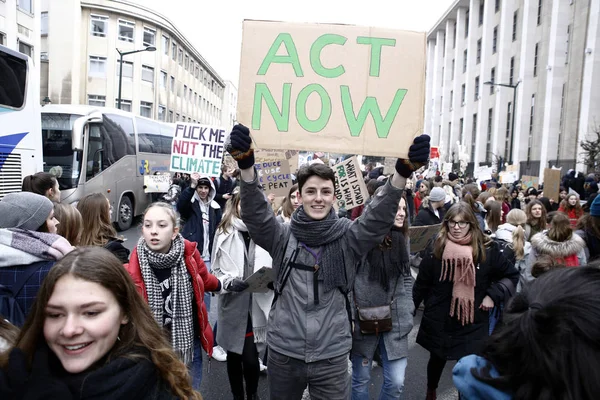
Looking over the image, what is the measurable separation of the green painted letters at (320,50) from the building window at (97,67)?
4155cm

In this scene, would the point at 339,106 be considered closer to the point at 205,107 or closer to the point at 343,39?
the point at 343,39

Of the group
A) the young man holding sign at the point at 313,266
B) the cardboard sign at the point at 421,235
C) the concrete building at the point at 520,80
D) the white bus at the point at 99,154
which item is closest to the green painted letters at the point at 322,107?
the young man holding sign at the point at 313,266

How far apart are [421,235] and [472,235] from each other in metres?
0.95

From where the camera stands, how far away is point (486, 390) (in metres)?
1.24

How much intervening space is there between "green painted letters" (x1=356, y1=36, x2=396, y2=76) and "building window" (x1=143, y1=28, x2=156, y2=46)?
4434 centimetres

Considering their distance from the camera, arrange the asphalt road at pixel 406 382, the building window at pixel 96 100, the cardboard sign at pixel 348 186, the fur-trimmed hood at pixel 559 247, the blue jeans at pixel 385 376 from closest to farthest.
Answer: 1. the blue jeans at pixel 385 376
2. the asphalt road at pixel 406 382
3. the fur-trimmed hood at pixel 559 247
4. the cardboard sign at pixel 348 186
5. the building window at pixel 96 100

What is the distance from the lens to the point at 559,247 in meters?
4.25

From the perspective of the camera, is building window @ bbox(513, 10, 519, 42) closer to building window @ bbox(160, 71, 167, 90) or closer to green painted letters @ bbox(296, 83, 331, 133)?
building window @ bbox(160, 71, 167, 90)

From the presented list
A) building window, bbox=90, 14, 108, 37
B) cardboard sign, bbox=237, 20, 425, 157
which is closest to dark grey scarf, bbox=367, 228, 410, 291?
cardboard sign, bbox=237, 20, 425, 157

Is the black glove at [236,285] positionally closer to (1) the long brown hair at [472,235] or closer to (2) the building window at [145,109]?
(1) the long brown hair at [472,235]

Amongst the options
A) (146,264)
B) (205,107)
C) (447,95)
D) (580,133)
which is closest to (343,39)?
(146,264)

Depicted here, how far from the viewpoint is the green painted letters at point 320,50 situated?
Result: 280 cm

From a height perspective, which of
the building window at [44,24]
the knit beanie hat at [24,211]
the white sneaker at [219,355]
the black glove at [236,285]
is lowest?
the white sneaker at [219,355]

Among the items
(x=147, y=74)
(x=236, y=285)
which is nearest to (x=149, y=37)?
(x=147, y=74)
